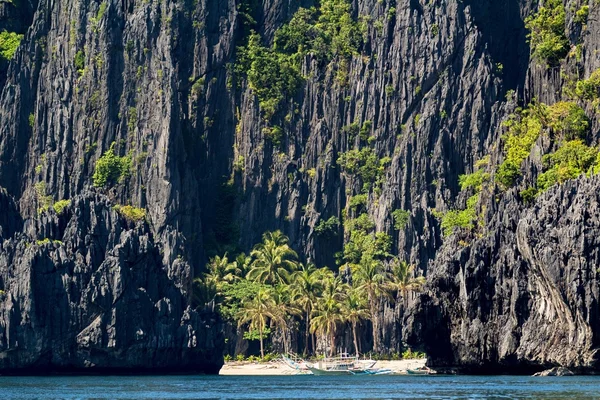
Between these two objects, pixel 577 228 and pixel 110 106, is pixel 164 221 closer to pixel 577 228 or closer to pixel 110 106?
pixel 110 106

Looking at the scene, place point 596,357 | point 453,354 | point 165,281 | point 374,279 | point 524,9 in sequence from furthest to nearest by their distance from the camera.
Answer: point 524,9 → point 374,279 → point 165,281 → point 453,354 → point 596,357

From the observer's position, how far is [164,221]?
7323 inches

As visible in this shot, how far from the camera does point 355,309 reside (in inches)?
6772

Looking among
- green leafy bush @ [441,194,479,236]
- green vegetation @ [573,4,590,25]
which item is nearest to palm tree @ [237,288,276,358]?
green leafy bush @ [441,194,479,236]

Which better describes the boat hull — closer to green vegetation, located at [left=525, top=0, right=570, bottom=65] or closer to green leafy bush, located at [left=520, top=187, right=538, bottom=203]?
green leafy bush, located at [left=520, top=187, right=538, bottom=203]

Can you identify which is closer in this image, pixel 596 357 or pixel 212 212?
pixel 596 357

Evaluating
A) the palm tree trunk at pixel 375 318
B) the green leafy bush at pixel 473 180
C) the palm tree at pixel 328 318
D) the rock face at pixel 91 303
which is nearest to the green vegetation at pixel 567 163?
the green leafy bush at pixel 473 180

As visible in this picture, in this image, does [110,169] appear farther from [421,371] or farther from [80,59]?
[421,371]

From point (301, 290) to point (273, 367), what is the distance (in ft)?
29.0

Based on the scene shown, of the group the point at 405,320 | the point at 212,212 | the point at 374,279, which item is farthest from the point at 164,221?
the point at 405,320

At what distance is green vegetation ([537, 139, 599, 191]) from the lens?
144000 millimetres

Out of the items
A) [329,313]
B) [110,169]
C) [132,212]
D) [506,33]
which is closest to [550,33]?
[506,33]

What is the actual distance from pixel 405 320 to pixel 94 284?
92.3 ft

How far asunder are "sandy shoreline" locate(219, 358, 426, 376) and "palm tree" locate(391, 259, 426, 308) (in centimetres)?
597
